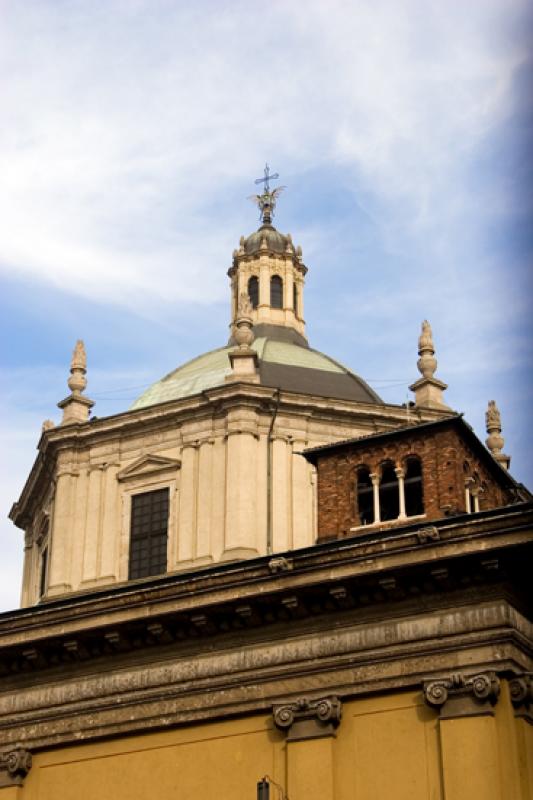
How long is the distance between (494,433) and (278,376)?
7.45 metres

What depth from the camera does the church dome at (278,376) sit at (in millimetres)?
48031

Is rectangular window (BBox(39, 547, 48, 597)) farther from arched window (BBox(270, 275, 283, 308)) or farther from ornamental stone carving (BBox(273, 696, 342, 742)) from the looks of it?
ornamental stone carving (BBox(273, 696, 342, 742))

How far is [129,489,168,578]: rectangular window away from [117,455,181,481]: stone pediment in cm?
63

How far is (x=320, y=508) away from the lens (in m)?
30.6

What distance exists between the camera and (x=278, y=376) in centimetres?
4816

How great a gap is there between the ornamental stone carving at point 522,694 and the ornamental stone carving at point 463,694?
310 mm

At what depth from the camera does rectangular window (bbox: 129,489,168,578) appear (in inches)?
1734

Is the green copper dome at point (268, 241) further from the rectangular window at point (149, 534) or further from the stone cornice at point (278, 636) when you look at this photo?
the stone cornice at point (278, 636)

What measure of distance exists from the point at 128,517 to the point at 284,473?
490 centimetres

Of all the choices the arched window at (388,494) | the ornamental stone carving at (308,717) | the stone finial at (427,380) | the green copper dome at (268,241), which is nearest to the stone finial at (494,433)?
the stone finial at (427,380)

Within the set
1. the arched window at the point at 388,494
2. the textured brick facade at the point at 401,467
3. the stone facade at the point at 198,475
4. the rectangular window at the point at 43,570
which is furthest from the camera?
the rectangular window at the point at 43,570

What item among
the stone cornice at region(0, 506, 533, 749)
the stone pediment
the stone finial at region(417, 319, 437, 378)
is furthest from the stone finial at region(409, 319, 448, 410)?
the stone cornice at region(0, 506, 533, 749)

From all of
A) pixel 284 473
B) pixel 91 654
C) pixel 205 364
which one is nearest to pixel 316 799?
pixel 91 654

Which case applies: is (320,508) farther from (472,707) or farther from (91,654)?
(472,707)
